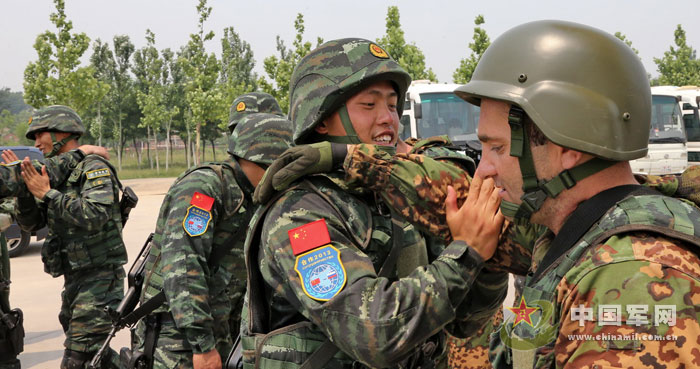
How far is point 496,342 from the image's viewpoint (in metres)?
1.67

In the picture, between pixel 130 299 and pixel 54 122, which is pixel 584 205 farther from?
pixel 54 122

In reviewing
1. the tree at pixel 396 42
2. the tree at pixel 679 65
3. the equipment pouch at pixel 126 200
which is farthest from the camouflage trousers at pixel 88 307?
the tree at pixel 679 65

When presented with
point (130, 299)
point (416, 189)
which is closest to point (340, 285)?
point (416, 189)

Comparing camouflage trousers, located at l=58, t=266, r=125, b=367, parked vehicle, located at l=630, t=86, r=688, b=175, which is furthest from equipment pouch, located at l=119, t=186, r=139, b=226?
parked vehicle, located at l=630, t=86, r=688, b=175

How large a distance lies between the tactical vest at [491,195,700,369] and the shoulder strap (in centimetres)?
2

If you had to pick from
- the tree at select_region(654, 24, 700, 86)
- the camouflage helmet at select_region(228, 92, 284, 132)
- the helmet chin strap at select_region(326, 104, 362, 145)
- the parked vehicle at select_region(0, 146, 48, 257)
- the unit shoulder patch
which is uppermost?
the tree at select_region(654, 24, 700, 86)

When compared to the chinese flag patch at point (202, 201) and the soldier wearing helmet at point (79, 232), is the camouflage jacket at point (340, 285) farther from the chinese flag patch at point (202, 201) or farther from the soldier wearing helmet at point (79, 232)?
the soldier wearing helmet at point (79, 232)

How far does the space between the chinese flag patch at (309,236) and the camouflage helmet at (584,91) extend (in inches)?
24.9

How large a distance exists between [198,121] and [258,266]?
26.5 metres

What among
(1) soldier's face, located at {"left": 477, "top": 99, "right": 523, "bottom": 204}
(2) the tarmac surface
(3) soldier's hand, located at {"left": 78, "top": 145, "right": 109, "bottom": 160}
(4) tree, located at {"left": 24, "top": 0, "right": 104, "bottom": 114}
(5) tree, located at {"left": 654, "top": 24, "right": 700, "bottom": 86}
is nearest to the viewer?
(1) soldier's face, located at {"left": 477, "top": 99, "right": 523, "bottom": 204}

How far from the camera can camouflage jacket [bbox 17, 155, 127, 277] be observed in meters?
4.77

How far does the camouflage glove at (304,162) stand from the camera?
1.85 metres

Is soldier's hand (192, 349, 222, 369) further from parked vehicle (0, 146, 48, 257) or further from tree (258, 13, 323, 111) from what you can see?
tree (258, 13, 323, 111)

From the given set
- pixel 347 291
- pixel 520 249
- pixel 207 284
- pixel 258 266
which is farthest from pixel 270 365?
pixel 207 284
